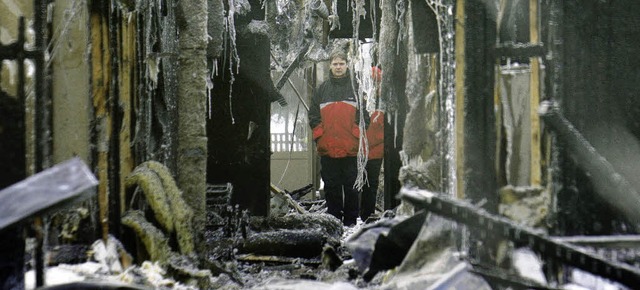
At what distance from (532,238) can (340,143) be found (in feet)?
Answer: 25.8

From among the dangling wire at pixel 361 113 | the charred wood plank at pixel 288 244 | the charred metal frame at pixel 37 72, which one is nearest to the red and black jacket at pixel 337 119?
the dangling wire at pixel 361 113

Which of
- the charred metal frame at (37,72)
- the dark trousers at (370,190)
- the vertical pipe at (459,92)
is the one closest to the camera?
the vertical pipe at (459,92)

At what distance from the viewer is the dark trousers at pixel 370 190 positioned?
444 inches

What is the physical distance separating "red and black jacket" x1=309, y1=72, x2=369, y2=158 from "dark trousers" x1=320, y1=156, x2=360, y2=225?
0.16m

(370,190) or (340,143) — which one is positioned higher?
(340,143)

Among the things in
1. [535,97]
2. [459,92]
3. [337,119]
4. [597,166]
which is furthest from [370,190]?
[597,166]

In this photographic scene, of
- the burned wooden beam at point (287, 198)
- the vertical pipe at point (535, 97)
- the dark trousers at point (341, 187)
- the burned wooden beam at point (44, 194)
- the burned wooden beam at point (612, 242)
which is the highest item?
the vertical pipe at point (535, 97)

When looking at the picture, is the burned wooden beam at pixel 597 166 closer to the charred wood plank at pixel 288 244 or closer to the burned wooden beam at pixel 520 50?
the burned wooden beam at pixel 520 50

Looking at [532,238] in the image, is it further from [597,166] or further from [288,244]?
[288,244]

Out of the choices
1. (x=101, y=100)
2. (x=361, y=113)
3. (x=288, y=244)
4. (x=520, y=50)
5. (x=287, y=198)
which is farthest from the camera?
(x=287, y=198)

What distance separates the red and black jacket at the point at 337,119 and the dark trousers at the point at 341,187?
16 cm

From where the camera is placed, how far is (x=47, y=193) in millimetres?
3039

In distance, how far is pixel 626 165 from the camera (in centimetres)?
413

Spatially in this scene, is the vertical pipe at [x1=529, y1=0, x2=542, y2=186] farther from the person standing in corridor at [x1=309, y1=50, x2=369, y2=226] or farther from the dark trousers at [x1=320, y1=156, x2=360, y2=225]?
the dark trousers at [x1=320, y1=156, x2=360, y2=225]
